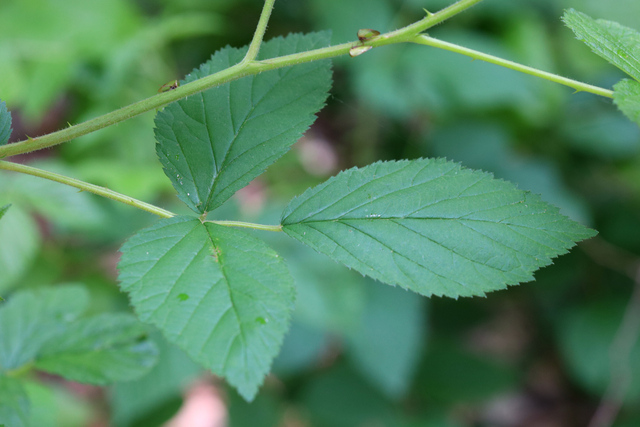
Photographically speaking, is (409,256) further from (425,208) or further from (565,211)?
(565,211)

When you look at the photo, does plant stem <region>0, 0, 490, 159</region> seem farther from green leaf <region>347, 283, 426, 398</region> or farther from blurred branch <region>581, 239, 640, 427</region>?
blurred branch <region>581, 239, 640, 427</region>

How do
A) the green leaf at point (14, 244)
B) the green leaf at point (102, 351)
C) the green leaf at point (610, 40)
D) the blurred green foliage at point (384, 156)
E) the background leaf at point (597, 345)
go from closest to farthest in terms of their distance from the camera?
1. the green leaf at point (610, 40)
2. the green leaf at point (102, 351)
3. the green leaf at point (14, 244)
4. the blurred green foliage at point (384, 156)
5. the background leaf at point (597, 345)

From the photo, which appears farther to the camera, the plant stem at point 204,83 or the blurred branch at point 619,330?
the blurred branch at point 619,330

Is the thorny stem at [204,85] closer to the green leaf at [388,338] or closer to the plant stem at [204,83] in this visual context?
the plant stem at [204,83]

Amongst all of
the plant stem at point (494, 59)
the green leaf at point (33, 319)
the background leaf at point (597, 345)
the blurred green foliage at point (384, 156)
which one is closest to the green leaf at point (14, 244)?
the blurred green foliage at point (384, 156)

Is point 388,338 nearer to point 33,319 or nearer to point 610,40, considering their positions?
point 33,319

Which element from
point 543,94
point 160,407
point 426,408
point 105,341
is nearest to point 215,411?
point 160,407

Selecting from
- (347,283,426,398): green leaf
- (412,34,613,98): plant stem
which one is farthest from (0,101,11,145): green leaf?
(347,283,426,398): green leaf
